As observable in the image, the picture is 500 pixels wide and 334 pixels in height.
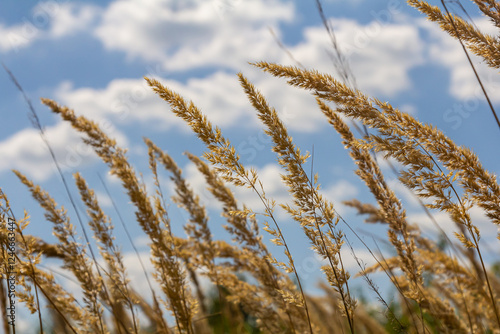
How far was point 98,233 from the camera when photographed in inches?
116

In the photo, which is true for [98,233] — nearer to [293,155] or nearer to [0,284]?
[0,284]

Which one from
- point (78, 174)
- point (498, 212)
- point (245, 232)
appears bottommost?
point (498, 212)

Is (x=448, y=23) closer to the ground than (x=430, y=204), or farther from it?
farther from it

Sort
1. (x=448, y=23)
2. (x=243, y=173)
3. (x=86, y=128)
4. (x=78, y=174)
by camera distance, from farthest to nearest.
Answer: (x=78, y=174)
(x=86, y=128)
(x=448, y=23)
(x=243, y=173)

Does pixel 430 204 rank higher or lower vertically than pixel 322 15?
lower

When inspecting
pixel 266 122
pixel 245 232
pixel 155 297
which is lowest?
pixel 155 297

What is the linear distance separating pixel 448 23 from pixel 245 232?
1.64m

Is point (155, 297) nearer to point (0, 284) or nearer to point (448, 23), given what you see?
point (0, 284)

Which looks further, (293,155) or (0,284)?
(0,284)

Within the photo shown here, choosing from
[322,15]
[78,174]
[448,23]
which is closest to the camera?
[448,23]

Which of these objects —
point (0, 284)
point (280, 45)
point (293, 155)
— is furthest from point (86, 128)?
point (293, 155)

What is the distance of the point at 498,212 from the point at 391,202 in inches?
26.8

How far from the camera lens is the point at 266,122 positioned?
6.48 feet

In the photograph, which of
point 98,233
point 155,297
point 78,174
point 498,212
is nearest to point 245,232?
point 155,297
